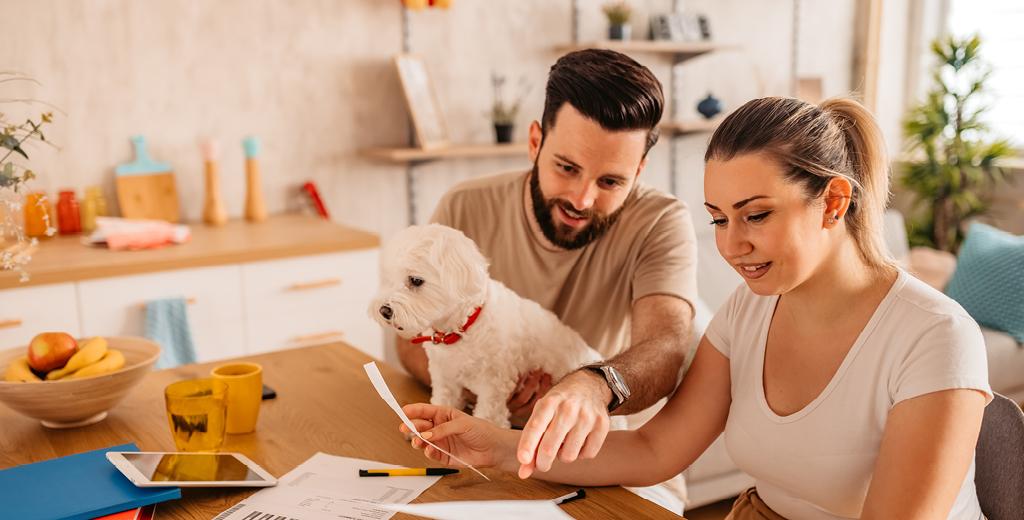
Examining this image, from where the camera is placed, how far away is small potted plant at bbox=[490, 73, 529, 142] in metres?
3.71

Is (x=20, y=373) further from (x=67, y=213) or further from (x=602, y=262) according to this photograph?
(x=67, y=213)

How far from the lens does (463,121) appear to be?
Result: 3.78 metres

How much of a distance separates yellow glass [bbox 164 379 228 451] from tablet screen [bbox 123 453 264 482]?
38 millimetres

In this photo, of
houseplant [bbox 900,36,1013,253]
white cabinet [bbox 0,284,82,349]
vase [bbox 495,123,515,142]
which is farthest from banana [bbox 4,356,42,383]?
houseplant [bbox 900,36,1013,253]

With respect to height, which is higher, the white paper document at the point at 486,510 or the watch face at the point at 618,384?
the watch face at the point at 618,384

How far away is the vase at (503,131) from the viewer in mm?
3698

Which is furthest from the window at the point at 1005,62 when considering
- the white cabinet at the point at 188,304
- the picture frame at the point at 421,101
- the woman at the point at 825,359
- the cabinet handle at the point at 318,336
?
the white cabinet at the point at 188,304

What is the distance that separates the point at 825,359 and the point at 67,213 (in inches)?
104

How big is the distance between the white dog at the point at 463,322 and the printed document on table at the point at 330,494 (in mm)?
192

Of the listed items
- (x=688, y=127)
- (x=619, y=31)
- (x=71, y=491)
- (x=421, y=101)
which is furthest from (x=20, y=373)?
(x=688, y=127)

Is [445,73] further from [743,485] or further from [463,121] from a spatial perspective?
[743,485]

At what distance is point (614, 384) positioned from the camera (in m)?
1.24

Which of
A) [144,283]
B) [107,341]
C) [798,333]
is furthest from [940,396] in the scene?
[144,283]

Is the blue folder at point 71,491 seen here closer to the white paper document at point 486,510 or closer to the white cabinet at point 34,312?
the white paper document at point 486,510
